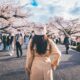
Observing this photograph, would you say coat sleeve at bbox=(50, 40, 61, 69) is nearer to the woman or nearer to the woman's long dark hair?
the woman

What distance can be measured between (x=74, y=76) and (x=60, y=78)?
3.12 ft

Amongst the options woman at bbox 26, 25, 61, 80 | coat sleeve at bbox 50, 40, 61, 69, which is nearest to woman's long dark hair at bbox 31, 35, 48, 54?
woman at bbox 26, 25, 61, 80

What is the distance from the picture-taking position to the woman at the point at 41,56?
618 cm

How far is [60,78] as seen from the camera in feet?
37.9

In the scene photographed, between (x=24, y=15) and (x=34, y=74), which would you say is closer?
(x=34, y=74)

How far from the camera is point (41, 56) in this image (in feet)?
20.5

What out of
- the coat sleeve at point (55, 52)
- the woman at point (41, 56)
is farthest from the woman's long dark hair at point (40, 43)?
the coat sleeve at point (55, 52)

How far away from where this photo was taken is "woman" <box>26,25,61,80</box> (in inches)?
243

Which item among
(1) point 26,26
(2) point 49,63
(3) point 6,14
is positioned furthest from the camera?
(1) point 26,26

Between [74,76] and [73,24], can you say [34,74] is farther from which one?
[73,24]

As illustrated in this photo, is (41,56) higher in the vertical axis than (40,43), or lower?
lower

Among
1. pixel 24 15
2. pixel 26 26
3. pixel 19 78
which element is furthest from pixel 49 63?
pixel 26 26

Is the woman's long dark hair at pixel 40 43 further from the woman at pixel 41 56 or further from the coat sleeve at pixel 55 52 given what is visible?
the coat sleeve at pixel 55 52

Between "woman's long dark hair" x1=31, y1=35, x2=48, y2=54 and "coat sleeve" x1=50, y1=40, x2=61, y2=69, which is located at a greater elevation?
"woman's long dark hair" x1=31, y1=35, x2=48, y2=54
